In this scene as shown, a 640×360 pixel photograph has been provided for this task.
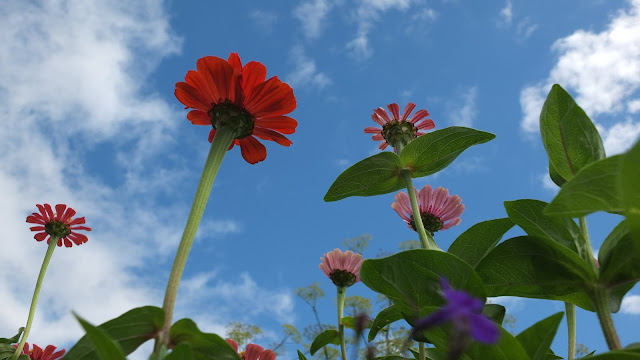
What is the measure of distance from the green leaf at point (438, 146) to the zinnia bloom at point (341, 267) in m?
1.40

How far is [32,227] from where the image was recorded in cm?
408

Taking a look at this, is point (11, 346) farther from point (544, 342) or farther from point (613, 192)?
point (613, 192)

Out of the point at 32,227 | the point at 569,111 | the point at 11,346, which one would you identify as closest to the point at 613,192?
the point at 569,111

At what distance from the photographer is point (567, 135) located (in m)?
1.42

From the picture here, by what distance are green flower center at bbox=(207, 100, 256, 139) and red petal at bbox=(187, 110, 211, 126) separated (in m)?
0.07

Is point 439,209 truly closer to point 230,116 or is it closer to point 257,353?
point 257,353

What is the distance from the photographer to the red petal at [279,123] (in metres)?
1.52

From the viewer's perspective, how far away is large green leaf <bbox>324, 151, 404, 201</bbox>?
1.74 meters

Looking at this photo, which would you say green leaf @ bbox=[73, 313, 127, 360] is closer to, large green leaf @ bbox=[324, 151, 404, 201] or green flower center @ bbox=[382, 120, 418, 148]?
large green leaf @ bbox=[324, 151, 404, 201]

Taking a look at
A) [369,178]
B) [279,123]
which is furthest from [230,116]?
[369,178]

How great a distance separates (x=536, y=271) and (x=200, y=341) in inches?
36.5

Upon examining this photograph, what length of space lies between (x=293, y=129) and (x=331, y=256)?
1750 millimetres

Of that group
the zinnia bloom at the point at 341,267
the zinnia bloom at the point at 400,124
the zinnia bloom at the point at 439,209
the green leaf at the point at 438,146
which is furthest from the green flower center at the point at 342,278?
the green leaf at the point at 438,146

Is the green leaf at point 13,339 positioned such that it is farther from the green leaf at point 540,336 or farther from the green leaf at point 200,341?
the green leaf at point 540,336
